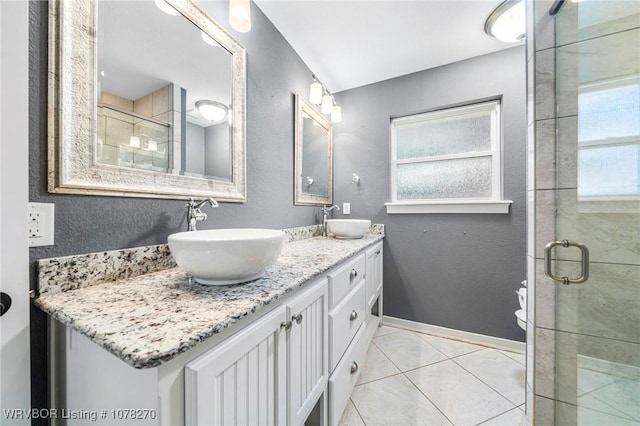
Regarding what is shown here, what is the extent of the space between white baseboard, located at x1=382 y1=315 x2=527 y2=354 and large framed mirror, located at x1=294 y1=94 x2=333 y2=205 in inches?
51.2

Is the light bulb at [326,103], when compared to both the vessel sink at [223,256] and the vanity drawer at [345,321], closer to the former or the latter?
the vanity drawer at [345,321]

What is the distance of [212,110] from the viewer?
1.23 meters

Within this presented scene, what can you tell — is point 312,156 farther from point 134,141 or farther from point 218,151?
point 134,141

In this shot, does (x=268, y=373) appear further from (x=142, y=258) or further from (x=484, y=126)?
(x=484, y=126)

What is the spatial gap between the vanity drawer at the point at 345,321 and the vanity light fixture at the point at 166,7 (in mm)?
1429

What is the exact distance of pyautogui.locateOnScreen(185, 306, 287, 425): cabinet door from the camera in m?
0.48

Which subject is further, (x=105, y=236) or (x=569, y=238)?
(x=569, y=238)

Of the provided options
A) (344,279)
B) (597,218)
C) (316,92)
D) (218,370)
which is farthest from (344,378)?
(316,92)

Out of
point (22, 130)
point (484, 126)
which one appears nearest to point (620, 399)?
point (484, 126)

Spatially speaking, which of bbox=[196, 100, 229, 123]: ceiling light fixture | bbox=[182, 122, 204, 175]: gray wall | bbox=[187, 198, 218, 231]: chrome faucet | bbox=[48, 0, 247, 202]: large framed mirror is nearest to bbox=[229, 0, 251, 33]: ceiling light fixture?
bbox=[48, 0, 247, 202]: large framed mirror

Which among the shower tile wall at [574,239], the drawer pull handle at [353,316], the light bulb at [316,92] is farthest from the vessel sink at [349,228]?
the shower tile wall at [574,239]

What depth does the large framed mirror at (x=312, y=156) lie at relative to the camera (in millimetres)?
1953

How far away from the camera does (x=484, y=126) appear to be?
2070mm

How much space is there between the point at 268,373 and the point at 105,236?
2.23ft
